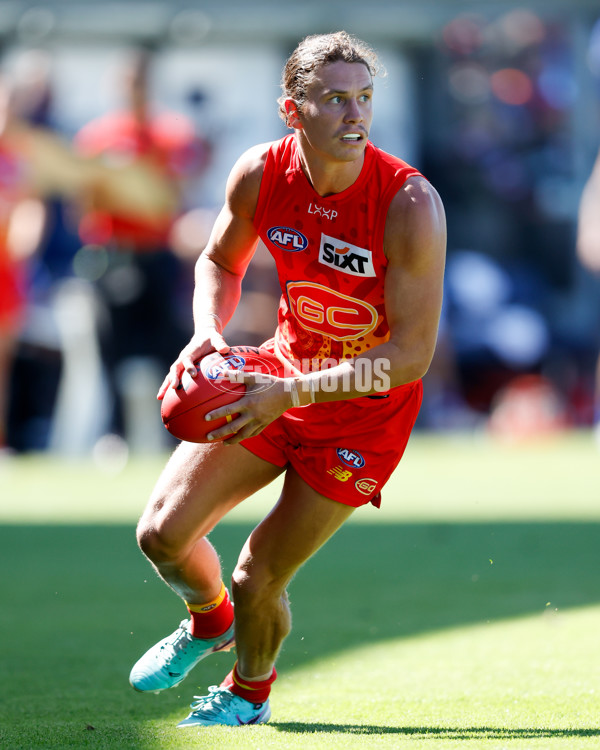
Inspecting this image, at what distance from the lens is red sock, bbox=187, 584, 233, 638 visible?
463 cm

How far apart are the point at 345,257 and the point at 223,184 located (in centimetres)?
1023

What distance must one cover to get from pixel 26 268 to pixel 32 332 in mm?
849

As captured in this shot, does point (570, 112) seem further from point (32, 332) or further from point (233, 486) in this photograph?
point (233, 486)

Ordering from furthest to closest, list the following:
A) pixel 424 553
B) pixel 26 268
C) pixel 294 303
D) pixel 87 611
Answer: pixel 26 268
pixel 424 553
pixel 87 611
pixel 294 303

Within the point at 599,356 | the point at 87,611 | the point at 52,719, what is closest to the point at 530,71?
the point at 599,356

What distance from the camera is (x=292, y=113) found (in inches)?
167

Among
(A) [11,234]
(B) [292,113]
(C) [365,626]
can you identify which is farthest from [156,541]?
(A) [11,234]

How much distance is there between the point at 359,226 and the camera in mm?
4176

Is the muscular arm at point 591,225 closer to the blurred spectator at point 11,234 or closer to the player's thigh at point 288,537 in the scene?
the blurred spectator at point 11,234

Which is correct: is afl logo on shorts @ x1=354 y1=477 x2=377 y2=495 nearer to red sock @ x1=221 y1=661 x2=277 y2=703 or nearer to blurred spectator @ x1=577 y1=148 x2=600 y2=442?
red sock @ x1=221 y1=661 x2=277 y2=703

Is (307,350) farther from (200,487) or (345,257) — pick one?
(200,487)

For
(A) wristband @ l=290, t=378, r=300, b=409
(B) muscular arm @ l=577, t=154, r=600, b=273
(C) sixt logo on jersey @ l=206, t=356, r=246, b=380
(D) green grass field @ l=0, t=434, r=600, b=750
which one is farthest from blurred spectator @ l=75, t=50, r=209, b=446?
(A) wristband @ l=290, t=378, r=300, b=409

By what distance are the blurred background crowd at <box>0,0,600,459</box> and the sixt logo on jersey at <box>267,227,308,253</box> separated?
865 cm

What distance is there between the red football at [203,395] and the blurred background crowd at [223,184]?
878cm
